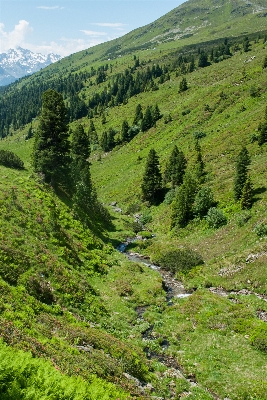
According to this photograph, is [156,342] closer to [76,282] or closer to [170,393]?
[170,393]

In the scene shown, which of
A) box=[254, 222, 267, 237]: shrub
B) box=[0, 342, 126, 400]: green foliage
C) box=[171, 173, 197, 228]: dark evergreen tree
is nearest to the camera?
box=[0, 342, 126, 400]: green foliage

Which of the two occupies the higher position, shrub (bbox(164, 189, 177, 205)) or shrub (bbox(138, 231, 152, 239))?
shrub (bbox(164, 189, 177, 205))

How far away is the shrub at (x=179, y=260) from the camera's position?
3738cm

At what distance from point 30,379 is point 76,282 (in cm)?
1628

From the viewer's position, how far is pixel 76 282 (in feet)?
84.2

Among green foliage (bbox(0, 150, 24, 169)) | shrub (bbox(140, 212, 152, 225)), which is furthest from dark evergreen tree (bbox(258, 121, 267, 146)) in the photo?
green foliage (bbox(0, 150, 24, 169))

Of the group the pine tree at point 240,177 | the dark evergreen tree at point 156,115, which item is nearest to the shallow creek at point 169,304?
the pine tree at point 240,177

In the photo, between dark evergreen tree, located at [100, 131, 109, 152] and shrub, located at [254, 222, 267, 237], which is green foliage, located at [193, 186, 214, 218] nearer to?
shrub, located at [254, 222, 267, 237]

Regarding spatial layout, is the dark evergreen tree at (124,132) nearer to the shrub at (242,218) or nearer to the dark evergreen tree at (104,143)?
the dark evergreen tree at (104,143)

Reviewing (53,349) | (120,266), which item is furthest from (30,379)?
(120,266)

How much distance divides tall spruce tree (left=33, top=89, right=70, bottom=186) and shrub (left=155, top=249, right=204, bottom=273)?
65.0 feet

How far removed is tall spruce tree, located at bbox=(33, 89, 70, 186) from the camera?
42.5 m

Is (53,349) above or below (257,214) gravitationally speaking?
above

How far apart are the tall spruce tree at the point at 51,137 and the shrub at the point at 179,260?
65.0 feet
